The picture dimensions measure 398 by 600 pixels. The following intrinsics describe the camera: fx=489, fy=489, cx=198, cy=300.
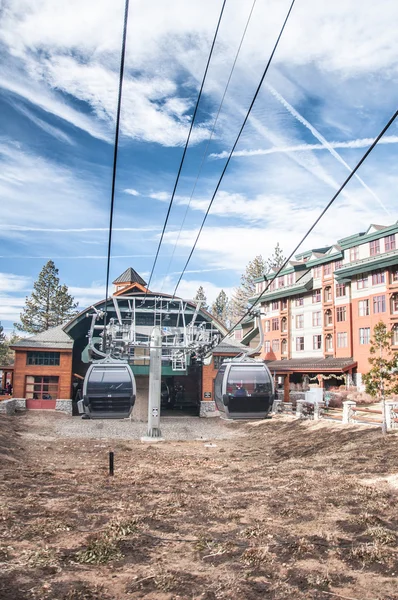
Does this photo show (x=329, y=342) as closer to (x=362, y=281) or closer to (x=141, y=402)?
(x=362, y=281)

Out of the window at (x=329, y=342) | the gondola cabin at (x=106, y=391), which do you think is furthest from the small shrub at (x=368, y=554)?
the window at (x=329, y=342)

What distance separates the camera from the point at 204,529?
11.4 m

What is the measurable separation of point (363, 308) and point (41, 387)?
31307 millimetres

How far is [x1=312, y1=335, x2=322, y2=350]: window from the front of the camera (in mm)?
54719

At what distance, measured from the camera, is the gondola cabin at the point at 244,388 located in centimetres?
1847

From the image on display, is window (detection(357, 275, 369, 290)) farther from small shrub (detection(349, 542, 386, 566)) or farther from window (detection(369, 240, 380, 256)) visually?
small shrub (detection(349, 542, 386, 566))

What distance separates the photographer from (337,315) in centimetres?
5156

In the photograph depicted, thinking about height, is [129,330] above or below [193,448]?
above

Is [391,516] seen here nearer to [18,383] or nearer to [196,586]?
[196,586]

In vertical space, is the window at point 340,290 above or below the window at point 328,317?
above

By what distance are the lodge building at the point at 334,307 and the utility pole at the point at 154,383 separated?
1330cm

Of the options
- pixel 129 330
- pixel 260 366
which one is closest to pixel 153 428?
pixel 129 330

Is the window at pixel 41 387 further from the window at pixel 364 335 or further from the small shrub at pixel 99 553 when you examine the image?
the small shrub at pixel 99 553

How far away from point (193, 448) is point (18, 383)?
70.4 ft
